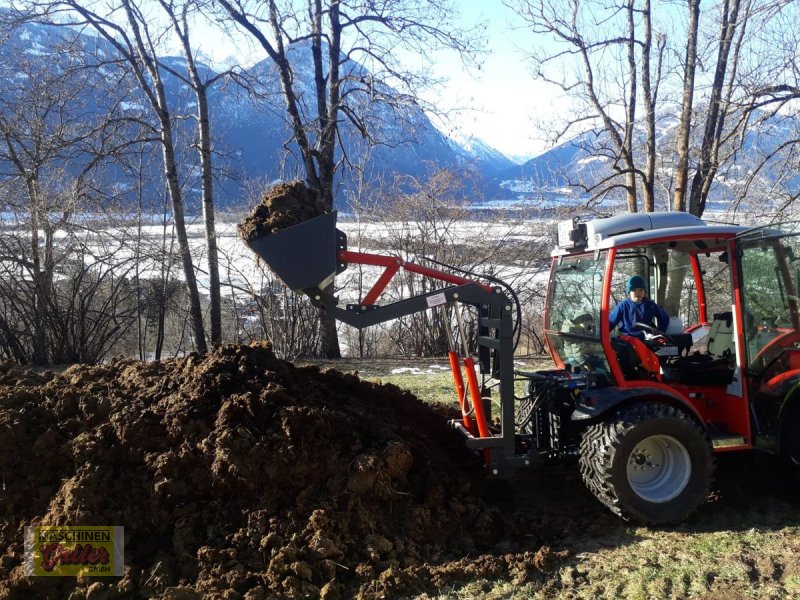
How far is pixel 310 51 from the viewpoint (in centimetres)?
1455

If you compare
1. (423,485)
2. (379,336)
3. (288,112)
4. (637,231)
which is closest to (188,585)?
(423,485)

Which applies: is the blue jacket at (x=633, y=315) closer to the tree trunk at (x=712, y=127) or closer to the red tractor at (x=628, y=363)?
the red tractor at (x=628, y=363)

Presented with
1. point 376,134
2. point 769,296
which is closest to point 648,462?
point 769,296

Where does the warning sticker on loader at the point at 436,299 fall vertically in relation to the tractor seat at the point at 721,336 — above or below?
above

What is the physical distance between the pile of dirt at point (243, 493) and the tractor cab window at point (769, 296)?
1.99 meters

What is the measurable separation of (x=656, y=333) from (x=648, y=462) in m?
0.96

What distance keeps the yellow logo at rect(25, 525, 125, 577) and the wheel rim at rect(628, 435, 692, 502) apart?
336 cm

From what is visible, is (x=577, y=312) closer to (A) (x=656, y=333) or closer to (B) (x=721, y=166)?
(A) (x=656, y=333)

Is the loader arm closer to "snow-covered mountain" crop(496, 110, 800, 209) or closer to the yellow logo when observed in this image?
the yellow logo

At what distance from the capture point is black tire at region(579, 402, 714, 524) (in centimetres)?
417

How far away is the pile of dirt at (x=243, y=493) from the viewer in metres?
3.57

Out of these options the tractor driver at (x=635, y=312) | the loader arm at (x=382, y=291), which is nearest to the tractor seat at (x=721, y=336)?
the tractor driver at (x=635, y=312)

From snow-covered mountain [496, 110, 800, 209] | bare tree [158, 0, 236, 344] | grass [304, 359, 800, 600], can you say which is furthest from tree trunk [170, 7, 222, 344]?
grass [304, 359, 800, 600]

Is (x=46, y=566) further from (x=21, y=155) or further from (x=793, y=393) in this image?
(x=21, y=155)
